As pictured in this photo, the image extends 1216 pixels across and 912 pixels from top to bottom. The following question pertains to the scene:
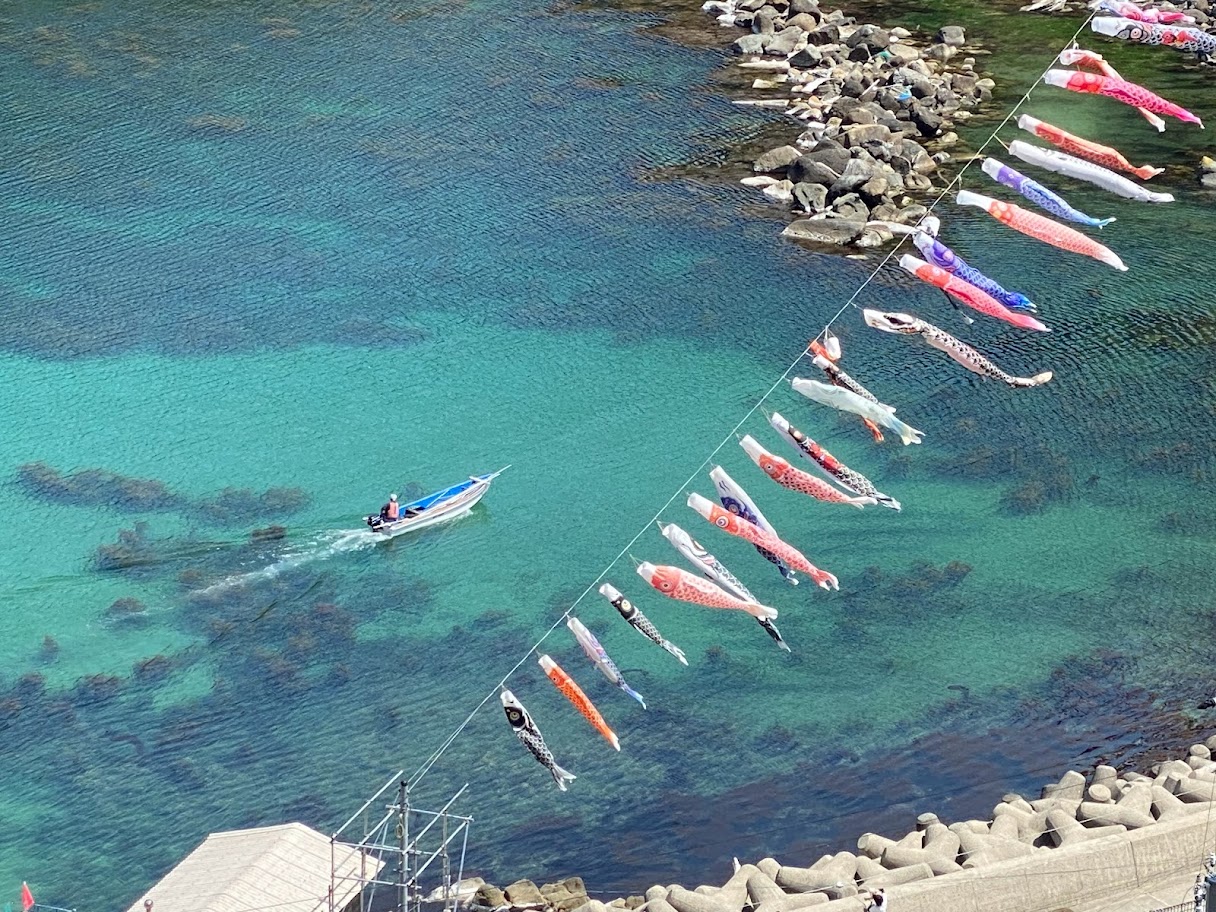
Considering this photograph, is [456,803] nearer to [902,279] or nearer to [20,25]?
[902,279]

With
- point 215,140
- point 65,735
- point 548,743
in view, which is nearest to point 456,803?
point 548,743

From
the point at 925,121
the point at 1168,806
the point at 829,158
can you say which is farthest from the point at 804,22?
the point at 1168,806

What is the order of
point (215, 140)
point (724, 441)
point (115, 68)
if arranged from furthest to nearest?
point (115, 68)
point (215, 140)
point (724, 441)

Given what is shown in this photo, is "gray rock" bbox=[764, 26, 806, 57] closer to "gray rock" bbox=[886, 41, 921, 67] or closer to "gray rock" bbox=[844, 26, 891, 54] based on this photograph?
"gray rock" bbox=[844, 26, 891, 54]

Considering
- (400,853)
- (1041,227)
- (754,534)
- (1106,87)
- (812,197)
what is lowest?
(812,197)

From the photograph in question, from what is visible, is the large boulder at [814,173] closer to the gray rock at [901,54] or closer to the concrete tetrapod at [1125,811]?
the gray rock at [901,54]

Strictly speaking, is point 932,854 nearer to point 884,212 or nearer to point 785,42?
point 884,212
